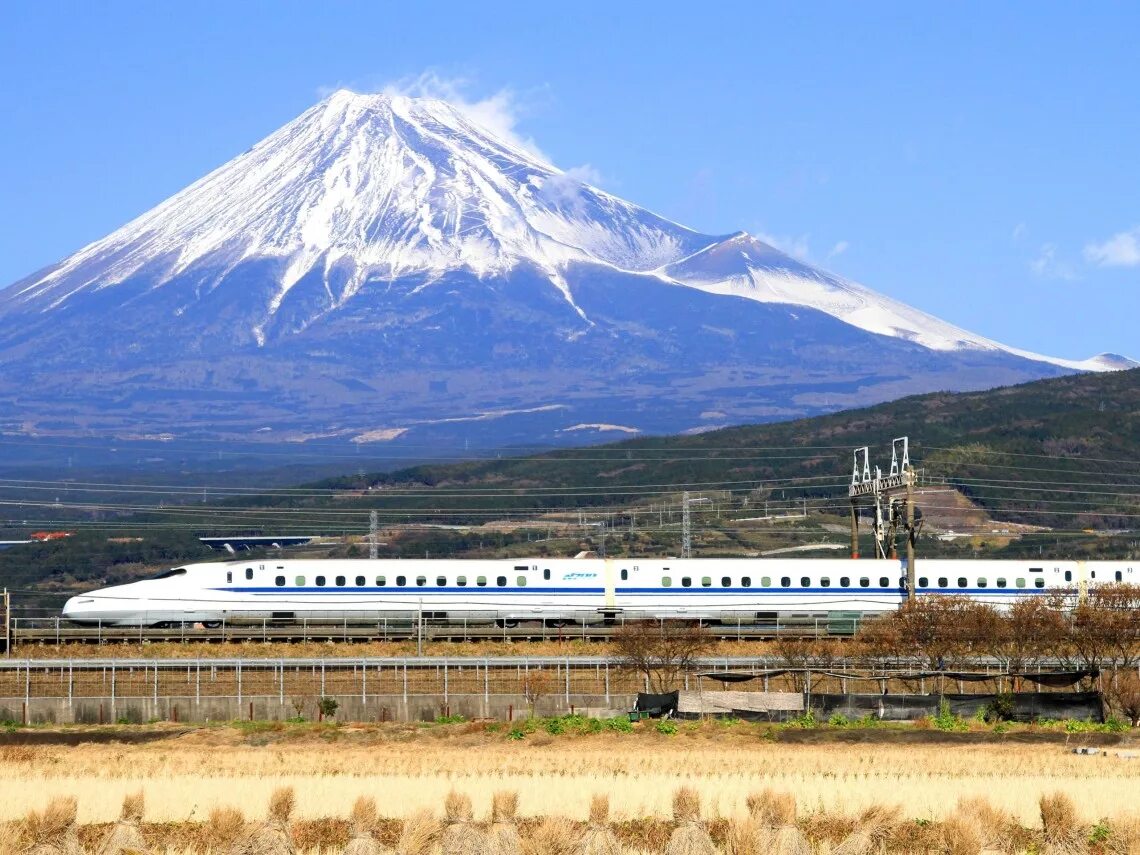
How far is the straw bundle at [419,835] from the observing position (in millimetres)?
35188

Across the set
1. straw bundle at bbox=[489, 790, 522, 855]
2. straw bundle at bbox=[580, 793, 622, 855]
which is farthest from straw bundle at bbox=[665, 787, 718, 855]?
straw bundle at bbox=[489, 790, 522, 855]

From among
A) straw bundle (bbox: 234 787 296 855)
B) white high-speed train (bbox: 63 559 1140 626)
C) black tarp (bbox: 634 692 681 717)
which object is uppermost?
white high-speed train (bbox: 63 559 1140 626)

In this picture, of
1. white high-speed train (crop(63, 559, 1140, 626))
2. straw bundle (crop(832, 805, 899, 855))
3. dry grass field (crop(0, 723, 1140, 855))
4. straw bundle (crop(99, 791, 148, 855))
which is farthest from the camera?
white high-speed train (crop(63, 559, 1140, 626))

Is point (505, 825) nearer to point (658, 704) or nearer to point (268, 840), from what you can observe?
point (268, 840)

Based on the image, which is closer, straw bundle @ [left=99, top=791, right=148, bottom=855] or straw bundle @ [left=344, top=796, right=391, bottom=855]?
straw bundle @ [left=344, top=796, right=391, bottom=855]

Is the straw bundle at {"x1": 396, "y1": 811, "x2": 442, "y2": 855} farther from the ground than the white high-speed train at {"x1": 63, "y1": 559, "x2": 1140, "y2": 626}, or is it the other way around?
the white high-speed train at {"x1": 63, "y1": 559, "x2": 1140, "y2": 626}

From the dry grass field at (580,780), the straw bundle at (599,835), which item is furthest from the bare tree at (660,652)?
the straw bundle at (599,835)

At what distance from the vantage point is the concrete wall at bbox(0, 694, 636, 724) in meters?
65.6

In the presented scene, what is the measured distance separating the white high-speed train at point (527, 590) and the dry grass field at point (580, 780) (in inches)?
784

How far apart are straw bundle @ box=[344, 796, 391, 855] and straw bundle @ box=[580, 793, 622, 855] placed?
3488 mm

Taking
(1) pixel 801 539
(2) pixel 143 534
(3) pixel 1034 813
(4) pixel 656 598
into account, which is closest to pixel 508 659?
(4) pixel 656 598

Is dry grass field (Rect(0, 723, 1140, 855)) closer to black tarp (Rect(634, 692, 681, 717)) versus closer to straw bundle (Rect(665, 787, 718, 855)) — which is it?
straw bundle (Rect(665, 787, 718, 855))

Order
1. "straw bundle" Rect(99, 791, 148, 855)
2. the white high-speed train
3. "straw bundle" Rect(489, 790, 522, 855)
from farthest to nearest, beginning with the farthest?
1. the white high-speed train
2. "straw bundle" Rect(99, 791, 148, 855)
3. "straw bundle" Rect(489, 790, 522, 855)

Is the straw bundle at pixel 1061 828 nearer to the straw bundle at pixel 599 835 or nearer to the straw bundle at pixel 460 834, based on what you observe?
the straw bundle at pixel 599 835
